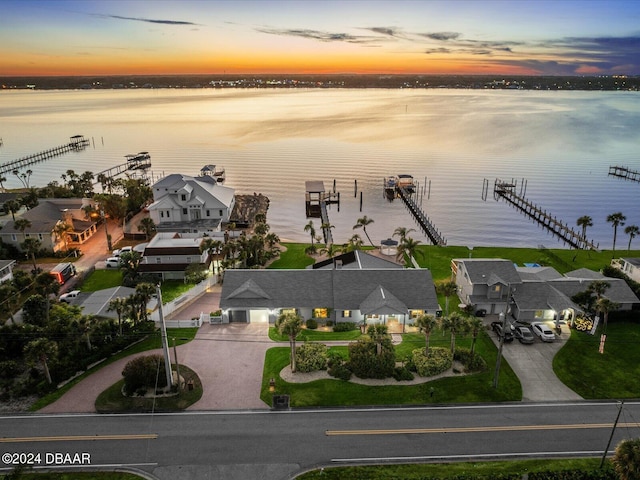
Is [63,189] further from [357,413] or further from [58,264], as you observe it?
[357,413]

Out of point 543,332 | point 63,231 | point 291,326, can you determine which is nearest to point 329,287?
point 291,326

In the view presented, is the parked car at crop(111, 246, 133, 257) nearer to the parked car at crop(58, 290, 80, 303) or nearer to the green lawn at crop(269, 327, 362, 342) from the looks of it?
the parked car at crop(58, 290, 80, 303)

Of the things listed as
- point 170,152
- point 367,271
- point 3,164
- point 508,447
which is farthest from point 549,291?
point 3,164

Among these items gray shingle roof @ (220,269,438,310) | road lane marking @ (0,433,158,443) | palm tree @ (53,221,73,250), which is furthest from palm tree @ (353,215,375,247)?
road lane marking @ (0,433,158,443)

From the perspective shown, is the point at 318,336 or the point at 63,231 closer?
the point at 318,336

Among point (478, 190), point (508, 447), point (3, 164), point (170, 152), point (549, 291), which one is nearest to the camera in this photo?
point (508, 447)

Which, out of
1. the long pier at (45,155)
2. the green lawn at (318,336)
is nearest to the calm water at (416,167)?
the long pier at (45,155)

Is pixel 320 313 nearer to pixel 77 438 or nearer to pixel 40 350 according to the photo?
pixel 77 438
